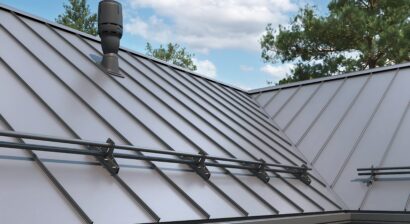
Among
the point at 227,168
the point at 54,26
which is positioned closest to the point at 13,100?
the point at 227,168

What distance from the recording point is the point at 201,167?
611 cm

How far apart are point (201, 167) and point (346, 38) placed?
925 inches

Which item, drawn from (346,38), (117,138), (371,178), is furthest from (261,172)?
(346,38)

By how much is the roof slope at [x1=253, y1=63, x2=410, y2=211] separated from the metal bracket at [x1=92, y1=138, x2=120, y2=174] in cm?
429

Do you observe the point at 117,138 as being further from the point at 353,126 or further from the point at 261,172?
the point at 353,126

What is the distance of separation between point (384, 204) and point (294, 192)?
1400 mm

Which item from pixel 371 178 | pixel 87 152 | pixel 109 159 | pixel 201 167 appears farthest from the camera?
pixel 371 178

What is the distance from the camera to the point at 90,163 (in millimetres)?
4789

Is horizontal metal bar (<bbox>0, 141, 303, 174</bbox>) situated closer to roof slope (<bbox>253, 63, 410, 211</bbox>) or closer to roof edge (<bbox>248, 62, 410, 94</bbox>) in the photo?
roof slope (<bbox>253, 63, 410, 211</bbox>)

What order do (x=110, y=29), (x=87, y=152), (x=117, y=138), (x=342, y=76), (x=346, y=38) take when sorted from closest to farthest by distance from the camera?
(x=87, y=152)
(x=117, y=138)
(x=110, y=29)
(x=342, y=76)
(x=346, y=38)

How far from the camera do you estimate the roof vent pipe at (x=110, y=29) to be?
7973mm

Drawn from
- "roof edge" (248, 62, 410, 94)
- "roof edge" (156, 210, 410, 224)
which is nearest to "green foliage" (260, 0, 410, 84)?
"roof edge" (248, 62, 410, 94)

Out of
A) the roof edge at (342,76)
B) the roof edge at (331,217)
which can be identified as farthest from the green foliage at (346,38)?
the roof edge at (331,217)

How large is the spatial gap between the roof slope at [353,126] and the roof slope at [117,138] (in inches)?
18.3
